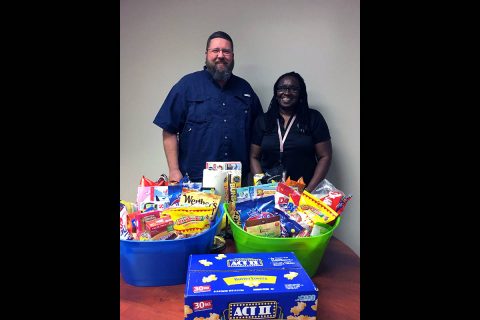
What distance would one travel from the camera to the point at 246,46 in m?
2.25

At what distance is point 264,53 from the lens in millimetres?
2242

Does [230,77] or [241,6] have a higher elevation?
[241,6]

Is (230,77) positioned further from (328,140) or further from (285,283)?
(285,283)

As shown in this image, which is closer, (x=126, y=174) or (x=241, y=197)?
(x=241, y=197)

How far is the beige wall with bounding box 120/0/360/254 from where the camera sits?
215 cm

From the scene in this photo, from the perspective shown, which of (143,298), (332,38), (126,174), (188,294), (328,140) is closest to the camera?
(188,294)

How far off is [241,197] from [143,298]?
Answer: 438 millimetres

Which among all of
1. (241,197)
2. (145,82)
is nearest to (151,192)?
(241,197)

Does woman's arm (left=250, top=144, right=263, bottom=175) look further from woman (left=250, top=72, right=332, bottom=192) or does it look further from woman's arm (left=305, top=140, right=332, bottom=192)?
woman's arm (left=305, top=140, right=332, bottom=192)

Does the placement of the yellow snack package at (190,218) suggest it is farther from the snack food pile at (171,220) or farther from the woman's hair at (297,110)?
the woman's hair at (297,110)

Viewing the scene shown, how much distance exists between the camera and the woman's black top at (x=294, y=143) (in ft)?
6.12

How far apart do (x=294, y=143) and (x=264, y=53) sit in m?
0.78

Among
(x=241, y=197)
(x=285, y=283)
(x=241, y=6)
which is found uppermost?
(x=241, y=6)

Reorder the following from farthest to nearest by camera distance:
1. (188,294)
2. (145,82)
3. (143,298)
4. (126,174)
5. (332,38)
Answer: (126,174) → (145,82) → (332,38) → (143,298) → (188,294)
